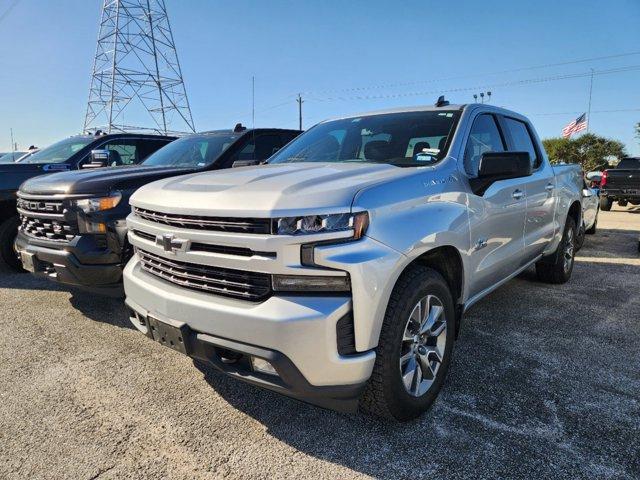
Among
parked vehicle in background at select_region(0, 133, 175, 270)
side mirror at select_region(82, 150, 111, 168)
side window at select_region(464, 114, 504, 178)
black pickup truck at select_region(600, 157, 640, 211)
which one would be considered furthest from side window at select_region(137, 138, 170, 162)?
black pickup truck at select_region(600, 157, 640, 211)

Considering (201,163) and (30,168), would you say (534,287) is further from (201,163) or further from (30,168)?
(30,168)

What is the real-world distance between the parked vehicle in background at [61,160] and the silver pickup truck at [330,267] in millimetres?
3750

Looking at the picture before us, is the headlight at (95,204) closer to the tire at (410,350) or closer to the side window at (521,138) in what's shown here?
the tire at (410,350)

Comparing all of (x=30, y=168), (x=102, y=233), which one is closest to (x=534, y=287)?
(x=102, y=233)

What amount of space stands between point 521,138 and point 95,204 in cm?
386

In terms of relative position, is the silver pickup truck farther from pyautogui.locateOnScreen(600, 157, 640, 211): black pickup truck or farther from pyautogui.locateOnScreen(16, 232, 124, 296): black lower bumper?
pyautogui.locateOnScreen(600, 157, 640, 211): black pickup truck

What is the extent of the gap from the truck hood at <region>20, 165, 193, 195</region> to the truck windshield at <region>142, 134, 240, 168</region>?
→ 29.8 inches

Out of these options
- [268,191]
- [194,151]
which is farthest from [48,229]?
[268,191]

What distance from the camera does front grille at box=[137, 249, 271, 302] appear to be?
81.7 inches

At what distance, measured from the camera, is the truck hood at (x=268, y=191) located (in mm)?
2031

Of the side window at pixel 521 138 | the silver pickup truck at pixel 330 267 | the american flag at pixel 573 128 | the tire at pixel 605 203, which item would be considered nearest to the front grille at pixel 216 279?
the silver pickup truck at pixel 330 267

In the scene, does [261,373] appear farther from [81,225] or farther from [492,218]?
[81,225]

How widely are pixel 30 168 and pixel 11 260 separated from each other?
119 cm

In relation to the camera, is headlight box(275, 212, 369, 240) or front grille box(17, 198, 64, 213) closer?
headlight box(275, 212, 369, 240)
